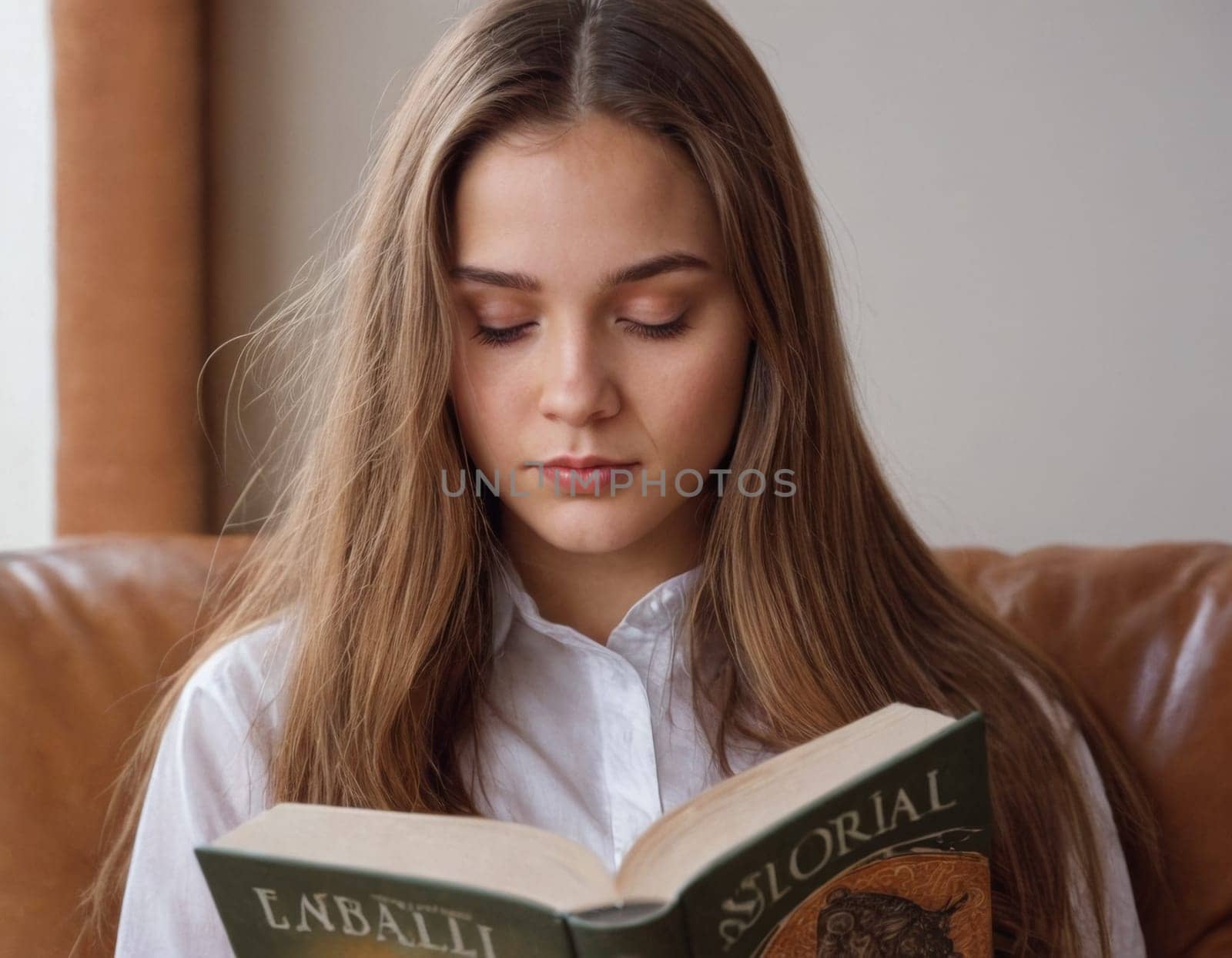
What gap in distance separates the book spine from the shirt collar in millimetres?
457

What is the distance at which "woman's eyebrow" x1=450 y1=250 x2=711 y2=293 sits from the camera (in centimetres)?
90

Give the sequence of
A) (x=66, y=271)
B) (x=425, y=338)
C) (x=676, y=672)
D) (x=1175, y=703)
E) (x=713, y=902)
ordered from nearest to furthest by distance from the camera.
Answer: (x=713, y=902), (x=425, y=338), (x=676, y=672), (x=1175, y=703), (x=66, y=271)

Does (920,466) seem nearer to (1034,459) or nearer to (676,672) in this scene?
(1034,459)

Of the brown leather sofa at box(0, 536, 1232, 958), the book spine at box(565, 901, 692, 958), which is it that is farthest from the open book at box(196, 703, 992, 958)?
the brown leather sofa at box(0, 536, 1232, 958)

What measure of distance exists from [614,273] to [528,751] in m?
0.39

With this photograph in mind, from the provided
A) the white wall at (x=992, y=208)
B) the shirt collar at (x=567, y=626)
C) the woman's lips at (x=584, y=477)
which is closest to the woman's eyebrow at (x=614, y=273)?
the woman's lips at (x=584, y=477)

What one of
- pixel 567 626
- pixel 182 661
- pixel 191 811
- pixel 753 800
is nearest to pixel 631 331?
pixel 567 626

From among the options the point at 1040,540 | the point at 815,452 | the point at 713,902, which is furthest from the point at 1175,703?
the point at 713,902

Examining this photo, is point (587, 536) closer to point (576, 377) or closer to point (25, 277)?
point (576, 377)

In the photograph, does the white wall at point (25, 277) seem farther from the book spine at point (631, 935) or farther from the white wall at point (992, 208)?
the book spine at point (631, 935)

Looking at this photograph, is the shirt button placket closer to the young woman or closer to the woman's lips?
the young woman

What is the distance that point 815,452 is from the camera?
1077mm

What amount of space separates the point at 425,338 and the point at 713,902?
0.49 metres

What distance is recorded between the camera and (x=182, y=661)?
→ 1.25m
